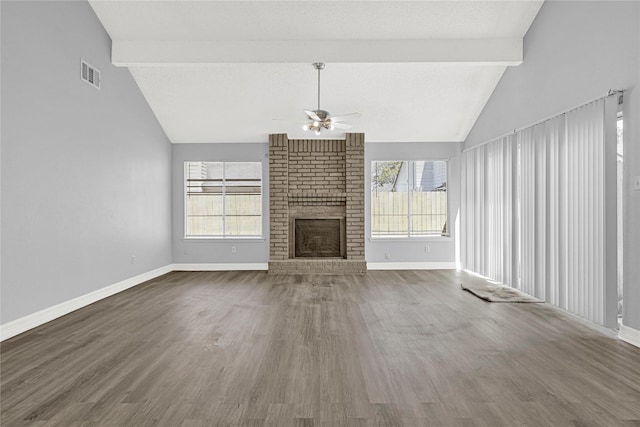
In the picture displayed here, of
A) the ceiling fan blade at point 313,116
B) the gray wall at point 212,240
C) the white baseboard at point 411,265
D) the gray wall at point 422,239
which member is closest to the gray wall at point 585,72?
the gray wall at point 422,239

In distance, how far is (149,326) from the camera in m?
3.89

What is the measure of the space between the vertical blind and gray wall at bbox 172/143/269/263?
409 cm

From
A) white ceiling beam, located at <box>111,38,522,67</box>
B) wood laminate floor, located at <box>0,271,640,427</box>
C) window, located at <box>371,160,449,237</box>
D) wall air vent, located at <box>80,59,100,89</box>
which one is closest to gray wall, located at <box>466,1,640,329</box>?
white ceiling beam, located at <box>111,38,522,67</box>

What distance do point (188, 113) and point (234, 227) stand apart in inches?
95.9

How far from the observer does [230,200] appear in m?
8.10

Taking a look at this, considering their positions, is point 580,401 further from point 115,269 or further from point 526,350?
point 115,269

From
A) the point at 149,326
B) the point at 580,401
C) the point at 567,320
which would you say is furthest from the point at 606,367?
the point at 149,326

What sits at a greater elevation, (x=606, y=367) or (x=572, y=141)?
(x=572, y=141)

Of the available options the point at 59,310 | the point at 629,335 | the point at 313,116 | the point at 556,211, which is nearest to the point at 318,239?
the point at 313,116

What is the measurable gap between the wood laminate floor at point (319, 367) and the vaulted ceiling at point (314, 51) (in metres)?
3.40

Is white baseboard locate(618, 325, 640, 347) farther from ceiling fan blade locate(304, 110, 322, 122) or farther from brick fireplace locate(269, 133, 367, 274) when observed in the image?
brick fireplace locate(269, 133, 367, 274)

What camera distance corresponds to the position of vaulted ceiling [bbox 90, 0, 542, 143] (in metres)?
4.90

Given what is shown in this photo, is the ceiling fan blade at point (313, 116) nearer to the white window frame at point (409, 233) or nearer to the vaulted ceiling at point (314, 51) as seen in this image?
the vaulted ceiling at point (314, 51)

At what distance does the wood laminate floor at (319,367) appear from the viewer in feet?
7.07
